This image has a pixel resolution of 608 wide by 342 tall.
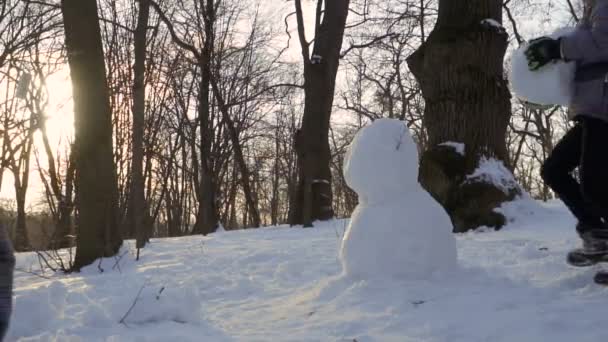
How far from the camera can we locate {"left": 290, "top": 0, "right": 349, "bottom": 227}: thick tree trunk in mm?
10141

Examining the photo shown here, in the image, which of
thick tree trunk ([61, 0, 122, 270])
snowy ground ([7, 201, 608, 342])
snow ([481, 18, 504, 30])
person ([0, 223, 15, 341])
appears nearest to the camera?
person ([0, 223, 15, 341])

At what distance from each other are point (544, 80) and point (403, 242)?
44.7 inches

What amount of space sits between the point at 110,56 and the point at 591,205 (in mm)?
10636

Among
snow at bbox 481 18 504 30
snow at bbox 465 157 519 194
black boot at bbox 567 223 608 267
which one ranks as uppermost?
snow at bbox 481 18 504 30

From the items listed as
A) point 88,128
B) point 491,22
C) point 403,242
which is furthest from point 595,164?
point 88,128

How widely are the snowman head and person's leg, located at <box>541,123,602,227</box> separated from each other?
2.59 ft

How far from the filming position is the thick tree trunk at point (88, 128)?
5.17 m

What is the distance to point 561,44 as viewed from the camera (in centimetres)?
248

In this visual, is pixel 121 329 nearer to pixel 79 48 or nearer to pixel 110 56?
pixel 79 48

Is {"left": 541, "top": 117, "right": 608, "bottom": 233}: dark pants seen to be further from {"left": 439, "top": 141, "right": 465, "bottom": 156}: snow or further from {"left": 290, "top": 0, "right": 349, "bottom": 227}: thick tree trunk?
{"left": 290, "top": 0, "right": 349, "bottom": 227}: thick tree trunk

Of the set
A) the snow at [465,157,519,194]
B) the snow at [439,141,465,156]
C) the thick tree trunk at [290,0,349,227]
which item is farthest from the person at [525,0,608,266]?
the thick tree trunk at [290,0,349,227]

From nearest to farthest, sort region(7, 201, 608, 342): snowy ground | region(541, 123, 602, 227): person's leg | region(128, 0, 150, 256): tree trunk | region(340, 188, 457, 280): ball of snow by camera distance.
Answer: region(7, 201, 608, 342): snowy ground < region(541, 123, 602, 227): person's leg < region(340, 188, 457, 280): ball of snow < region(128, 0, 150, 256): tree trunk

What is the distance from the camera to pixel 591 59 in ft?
7.97

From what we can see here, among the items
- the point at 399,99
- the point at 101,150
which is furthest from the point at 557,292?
the point at 399,99
